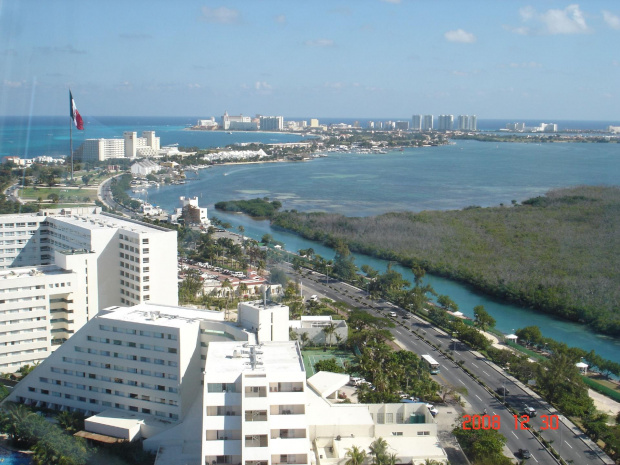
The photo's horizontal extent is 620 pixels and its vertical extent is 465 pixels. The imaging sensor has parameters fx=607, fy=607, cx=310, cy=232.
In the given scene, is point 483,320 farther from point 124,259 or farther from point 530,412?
point 124,259

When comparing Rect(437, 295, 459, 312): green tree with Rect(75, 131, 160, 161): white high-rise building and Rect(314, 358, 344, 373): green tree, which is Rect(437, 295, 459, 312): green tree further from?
Rect(75, 131, 160, 161): white high-rise building

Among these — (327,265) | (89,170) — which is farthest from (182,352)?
(89,170)

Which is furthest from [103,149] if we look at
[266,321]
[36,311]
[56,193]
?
[266,321]

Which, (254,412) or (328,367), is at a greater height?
(254,412)

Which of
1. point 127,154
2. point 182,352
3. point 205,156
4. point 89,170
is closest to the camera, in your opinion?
point 182,352

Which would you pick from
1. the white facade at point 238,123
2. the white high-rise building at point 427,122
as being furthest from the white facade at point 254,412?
the white high-rise building at point 427,122

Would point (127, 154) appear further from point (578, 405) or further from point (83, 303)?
point (578, 405)
